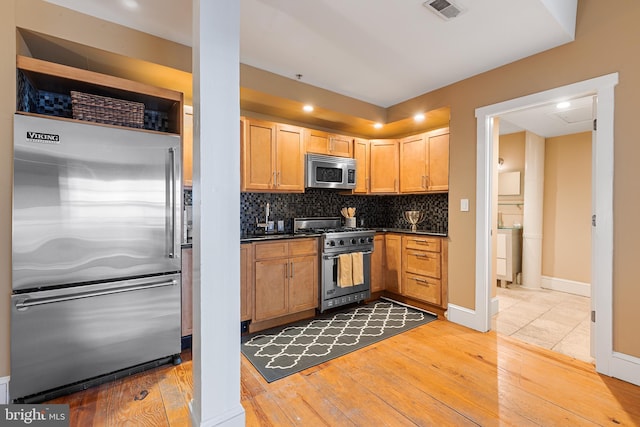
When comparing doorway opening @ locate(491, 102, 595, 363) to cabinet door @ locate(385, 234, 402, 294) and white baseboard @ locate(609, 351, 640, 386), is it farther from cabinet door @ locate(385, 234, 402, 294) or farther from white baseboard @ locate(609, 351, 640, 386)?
white baseboard @ locate(609, 351, 640, 386)

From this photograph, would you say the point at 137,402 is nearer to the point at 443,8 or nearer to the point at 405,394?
the point at 405,394

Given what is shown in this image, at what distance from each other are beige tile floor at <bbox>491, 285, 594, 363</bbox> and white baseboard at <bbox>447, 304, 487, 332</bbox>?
0.23 m

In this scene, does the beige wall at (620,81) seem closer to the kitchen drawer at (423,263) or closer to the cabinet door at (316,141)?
the kitchen drawer at (423,263)

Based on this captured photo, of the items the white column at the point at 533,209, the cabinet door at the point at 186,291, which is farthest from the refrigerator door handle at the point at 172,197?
the white column at the point at 533,209

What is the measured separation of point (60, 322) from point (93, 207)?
76 centimetres

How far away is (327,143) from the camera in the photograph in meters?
3.72

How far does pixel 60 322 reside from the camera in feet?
6.16

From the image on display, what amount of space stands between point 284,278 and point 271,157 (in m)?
1.32

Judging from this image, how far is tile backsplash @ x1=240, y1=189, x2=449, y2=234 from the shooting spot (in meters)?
3.48

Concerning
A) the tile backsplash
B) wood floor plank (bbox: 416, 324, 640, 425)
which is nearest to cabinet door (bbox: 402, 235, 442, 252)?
the tile backsplash

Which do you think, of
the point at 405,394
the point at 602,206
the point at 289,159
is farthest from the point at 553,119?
the point at 405,394

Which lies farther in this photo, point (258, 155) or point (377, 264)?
point (377, 264)

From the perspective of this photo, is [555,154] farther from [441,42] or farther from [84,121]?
[84,121]

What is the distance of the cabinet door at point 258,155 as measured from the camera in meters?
3.07
